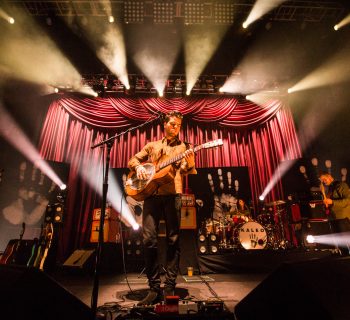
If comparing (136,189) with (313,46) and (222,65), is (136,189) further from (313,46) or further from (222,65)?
(313,46)

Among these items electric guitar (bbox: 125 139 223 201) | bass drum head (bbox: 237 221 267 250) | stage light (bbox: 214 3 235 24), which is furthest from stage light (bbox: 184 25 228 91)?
electric guitar (bbox: 125 139 223 201)

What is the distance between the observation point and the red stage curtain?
25.4ft

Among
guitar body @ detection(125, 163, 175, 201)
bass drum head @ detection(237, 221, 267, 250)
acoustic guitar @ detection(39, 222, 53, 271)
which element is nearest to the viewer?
guitar body @ detection(125, 163, 175, 201)

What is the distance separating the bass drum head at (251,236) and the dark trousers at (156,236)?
3481 mm

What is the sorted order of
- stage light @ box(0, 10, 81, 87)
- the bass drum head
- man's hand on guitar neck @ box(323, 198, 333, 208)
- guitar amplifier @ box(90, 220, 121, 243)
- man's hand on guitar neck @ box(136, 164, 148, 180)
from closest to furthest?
1. man's hand on guitar neck @ box(136, 164, 148, 180)
2. the bass drum head
3. guitar amplifier @ box(90, 220, 121, 243)
4. man's hand on guitar neck @ box(323, 198, 333, 208)
5. stage light @ box(0, 10, 81, 87)

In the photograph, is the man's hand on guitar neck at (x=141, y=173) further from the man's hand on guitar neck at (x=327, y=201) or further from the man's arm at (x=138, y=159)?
the man's hand on guitar neck at (x=327, y=201)

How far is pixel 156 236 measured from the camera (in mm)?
2939

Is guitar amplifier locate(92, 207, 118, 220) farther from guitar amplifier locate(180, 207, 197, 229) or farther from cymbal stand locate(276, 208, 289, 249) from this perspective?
cymbal stand locate(276, 208, 289, 249)

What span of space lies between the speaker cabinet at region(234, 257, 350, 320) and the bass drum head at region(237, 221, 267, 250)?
476 centimetres

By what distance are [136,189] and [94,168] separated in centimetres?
509

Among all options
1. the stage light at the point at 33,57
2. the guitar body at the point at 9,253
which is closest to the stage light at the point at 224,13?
the stage light at the point at 33,57

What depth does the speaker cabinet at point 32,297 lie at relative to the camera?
1.16 m

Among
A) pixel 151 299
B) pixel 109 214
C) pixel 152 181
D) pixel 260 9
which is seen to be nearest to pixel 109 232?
pixel 109 214

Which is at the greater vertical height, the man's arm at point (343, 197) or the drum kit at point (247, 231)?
the man's arm at point (343, 197)
